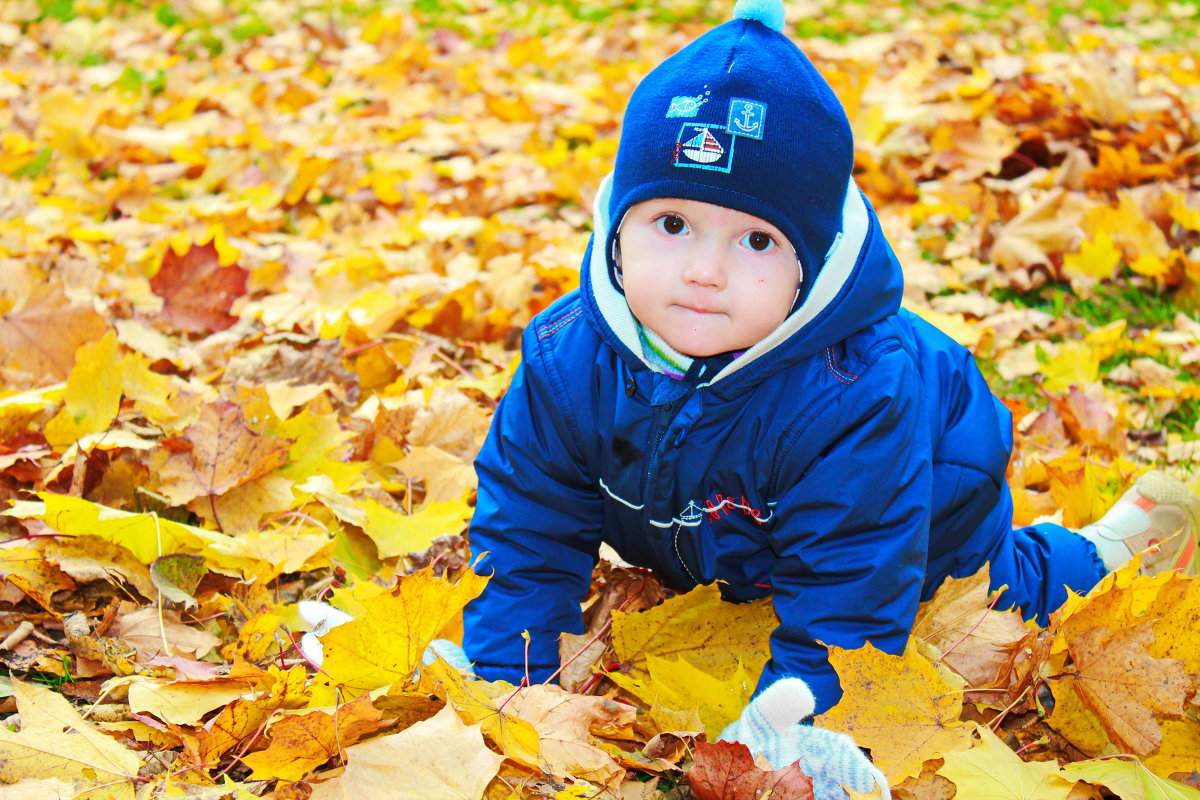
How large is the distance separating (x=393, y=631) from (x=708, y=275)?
25.2 inches

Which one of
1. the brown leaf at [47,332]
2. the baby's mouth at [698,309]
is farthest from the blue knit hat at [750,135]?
the brown leaf at [47,332]

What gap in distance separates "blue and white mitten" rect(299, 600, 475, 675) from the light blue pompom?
1.05 metres

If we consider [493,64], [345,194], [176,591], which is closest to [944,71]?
[493,64]

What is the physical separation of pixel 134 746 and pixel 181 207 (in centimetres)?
267

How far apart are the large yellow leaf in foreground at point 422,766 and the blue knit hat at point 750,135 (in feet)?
2.54

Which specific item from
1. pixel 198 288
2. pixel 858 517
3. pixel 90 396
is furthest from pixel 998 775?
pixel 198 288

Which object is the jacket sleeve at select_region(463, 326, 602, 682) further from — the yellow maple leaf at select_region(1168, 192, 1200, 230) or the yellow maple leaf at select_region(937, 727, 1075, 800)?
the yellow maple leaf at select_region(1168, 192, 1200, 230)

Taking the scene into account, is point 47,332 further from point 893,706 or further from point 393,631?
point 893,706

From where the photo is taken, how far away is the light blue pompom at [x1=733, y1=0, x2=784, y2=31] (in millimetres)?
1580

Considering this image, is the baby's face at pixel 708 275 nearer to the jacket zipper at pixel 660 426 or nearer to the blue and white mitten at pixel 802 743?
the jacket zipper at pixel 660 426


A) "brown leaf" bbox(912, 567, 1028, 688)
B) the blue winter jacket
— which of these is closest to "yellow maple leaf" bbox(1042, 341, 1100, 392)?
the blue winter jacket

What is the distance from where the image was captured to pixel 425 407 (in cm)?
236

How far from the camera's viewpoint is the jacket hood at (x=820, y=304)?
62.6 inches

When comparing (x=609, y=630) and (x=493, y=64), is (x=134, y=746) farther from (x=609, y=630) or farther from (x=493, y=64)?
(x=493, y=64)
